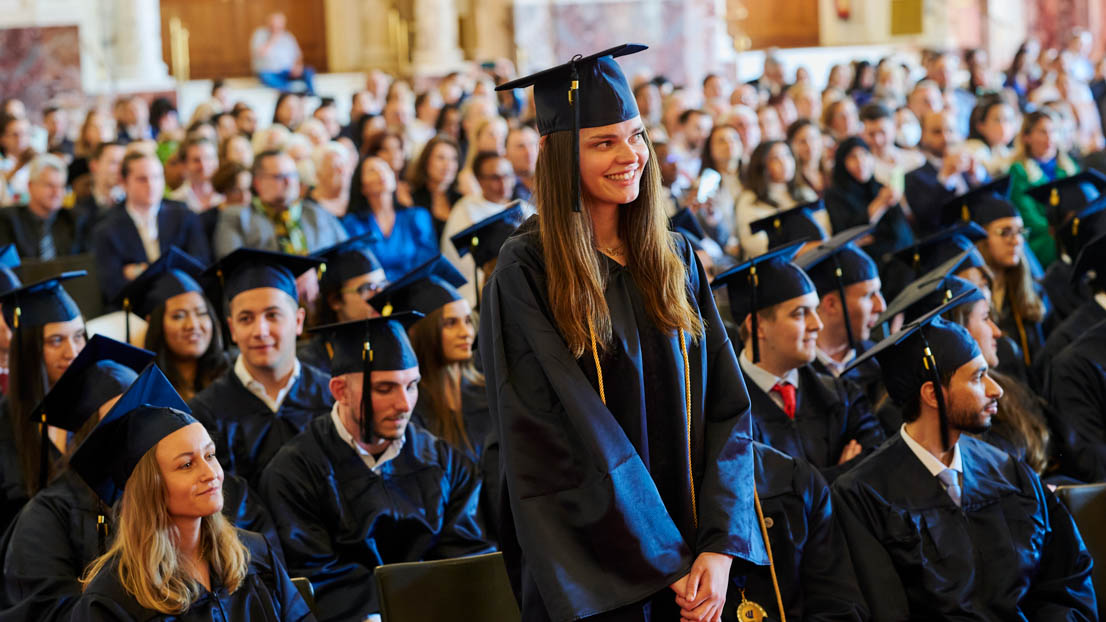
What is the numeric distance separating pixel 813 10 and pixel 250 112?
43.2ft

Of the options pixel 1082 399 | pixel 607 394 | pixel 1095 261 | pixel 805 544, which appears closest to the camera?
pixel 607 394

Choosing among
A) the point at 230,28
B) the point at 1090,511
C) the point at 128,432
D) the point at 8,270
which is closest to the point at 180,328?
the point at 8,270

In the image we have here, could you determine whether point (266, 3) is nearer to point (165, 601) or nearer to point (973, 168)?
point (973, 168)

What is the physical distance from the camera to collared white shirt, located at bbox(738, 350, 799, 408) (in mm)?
4711

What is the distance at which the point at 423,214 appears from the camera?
319 inches

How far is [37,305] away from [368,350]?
4.82ft

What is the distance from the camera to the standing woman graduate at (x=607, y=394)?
2590 millimetres

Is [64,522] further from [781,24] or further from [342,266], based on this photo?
[781,24]

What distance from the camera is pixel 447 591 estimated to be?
350 cm

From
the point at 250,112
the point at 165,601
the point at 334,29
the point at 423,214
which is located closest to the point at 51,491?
the point at 165,601

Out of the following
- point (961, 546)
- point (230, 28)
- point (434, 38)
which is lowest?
point (961, 546)

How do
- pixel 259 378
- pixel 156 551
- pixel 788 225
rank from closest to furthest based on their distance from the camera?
pixel 156 551, pixel 259 378, pixel 788 225

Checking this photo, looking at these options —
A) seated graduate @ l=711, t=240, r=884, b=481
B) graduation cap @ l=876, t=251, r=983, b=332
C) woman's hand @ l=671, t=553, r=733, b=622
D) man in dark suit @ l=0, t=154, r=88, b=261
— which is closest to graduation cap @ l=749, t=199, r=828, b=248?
graduation cap @ l=876, t=251, r=983, b=332

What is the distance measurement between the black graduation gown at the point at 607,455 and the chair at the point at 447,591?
2.41 ft
